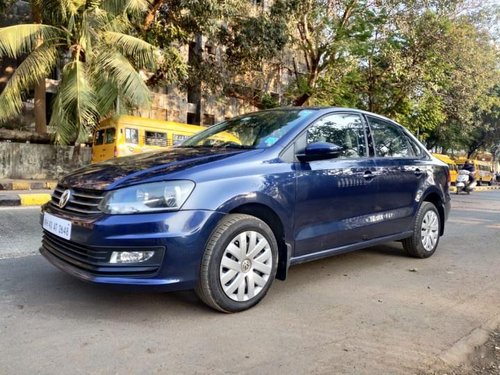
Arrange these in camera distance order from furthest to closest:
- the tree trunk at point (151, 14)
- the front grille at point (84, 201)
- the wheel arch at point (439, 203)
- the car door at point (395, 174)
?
the tree trunk at point (151, 14)
the wheel arch at point (439, 203)
the car door at point (395, 174)
the front grille at point (84, 201)

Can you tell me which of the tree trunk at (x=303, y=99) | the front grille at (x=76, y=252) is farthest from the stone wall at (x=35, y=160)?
the front grille at (x=76, y=252)

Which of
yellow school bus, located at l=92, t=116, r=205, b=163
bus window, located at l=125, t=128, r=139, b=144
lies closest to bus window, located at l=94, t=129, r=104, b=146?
yellow school bus, located at l=92, t=116, r=205, b=163

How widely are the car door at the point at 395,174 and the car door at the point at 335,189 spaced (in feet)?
0.57

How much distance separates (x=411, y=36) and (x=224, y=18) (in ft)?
22.9

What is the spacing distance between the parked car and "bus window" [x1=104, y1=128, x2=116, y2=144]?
8.80 meters

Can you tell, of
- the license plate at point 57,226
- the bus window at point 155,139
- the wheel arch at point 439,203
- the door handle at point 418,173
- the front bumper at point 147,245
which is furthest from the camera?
the bus window at point 155,139

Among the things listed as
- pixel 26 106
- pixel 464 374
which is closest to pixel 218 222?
pixel 464 374

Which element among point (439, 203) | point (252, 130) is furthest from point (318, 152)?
point (439, 203)

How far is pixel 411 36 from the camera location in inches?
647

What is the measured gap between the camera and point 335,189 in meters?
3.94

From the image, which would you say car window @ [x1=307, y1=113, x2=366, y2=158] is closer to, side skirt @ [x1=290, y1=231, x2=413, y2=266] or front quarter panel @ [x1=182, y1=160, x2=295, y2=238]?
front quarter panel @ [x1=182, y1=160, x2=295, y2=238]

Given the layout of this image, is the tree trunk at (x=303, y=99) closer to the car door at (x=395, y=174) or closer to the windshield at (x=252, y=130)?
the car door at (x=395, y=174)

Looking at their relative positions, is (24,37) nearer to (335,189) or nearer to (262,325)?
(335,189)

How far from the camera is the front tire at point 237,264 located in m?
3.10
